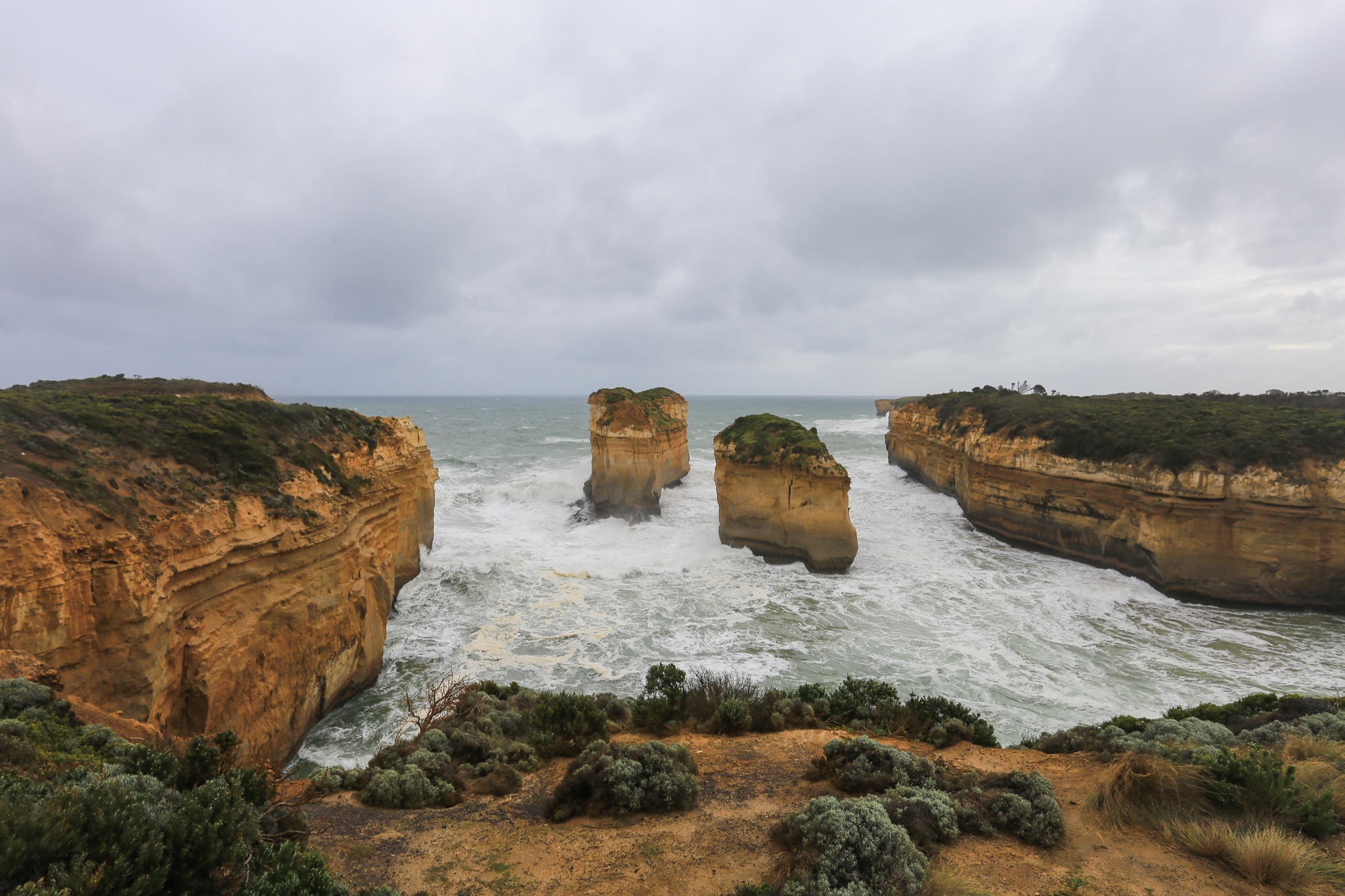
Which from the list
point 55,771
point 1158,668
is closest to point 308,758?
point 55,771

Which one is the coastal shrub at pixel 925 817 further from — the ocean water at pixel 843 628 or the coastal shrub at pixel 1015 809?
the ocean water at pixel 843 628

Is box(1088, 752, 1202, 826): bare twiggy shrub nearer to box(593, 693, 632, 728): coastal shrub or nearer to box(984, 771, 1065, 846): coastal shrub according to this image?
A: box(984, 771, 1065, 846): coastal shrub

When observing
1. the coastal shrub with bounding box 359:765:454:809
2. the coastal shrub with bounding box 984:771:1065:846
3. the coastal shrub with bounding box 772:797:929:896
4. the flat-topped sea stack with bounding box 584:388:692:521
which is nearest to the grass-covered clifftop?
the coastal shrub with bounding box 359:765:454:809

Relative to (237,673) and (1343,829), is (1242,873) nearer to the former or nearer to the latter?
(1343,829)

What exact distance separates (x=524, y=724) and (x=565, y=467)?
30700mm

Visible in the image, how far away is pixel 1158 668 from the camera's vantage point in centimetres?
1153

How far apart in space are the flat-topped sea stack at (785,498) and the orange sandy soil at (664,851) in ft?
36.8

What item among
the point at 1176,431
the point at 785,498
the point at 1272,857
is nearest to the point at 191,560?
the point at 1272,857

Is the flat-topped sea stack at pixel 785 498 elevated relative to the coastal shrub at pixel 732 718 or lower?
elevated

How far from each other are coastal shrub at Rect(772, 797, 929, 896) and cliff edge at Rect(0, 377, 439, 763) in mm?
7600

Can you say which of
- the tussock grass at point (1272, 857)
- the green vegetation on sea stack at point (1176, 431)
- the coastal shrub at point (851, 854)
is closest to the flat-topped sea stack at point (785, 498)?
the green vegetation on sea stack at point (1176, 431)

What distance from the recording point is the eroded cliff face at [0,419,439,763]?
6.04 metres

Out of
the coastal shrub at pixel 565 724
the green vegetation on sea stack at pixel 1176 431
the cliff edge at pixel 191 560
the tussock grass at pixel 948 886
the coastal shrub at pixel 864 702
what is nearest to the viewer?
the tussock grass at pixel 948 886

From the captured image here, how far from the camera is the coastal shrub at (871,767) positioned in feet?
18.6
